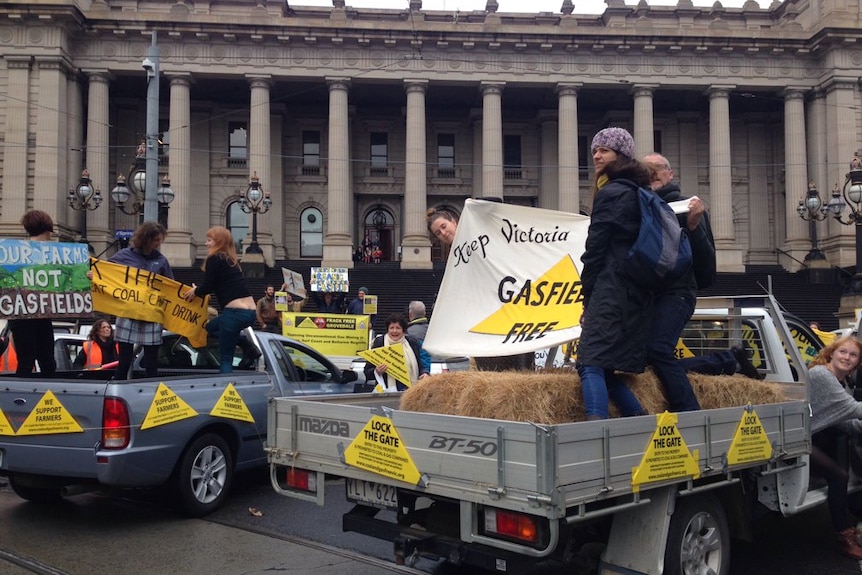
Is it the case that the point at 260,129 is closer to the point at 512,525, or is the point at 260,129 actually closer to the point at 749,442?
the point at 749,442

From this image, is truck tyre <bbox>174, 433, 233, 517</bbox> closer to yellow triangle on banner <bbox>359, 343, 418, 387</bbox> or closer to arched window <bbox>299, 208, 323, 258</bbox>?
yellow triangle on banner <bbox>359, 343, 418, 387</bbox>

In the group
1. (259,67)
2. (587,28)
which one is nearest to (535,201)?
(587,28)

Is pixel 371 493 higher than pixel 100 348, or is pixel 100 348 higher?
pixel 100 348

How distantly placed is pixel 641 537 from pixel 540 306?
1762 mm

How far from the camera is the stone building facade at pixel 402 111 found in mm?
37969

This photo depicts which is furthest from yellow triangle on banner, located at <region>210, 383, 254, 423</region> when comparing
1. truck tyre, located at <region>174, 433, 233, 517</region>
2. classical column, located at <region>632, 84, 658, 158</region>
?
classical column, located at <region>632, 84, 658, 158</region>

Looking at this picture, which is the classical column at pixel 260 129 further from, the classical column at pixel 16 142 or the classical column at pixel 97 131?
the classical column at pixel 16 142

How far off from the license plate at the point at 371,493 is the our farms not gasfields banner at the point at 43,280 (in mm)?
3962

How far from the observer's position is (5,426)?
20.9ft

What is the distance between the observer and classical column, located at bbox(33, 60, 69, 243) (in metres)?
36.5

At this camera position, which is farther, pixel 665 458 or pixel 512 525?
pixel 665 458

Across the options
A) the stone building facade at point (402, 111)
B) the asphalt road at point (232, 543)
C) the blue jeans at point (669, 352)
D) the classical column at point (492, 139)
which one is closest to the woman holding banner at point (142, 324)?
the asphalt road at point (232, 543)

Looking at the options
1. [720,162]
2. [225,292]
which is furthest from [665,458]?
[720,162]

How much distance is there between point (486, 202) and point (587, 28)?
1511 inches
